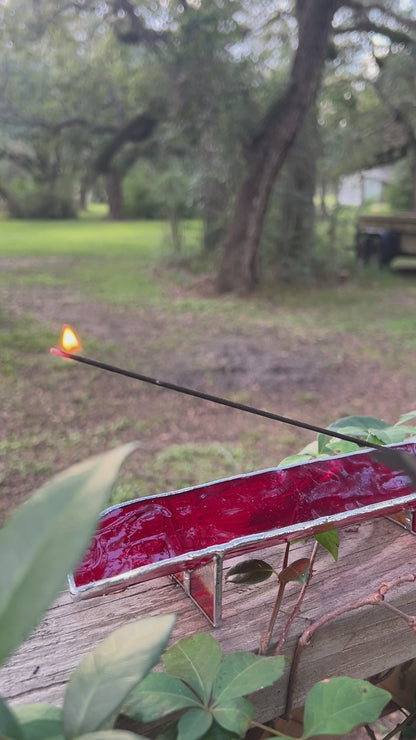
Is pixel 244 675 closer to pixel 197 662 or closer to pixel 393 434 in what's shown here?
pixel 197 662

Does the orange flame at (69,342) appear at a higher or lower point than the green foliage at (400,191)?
lower

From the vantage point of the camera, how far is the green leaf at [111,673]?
1.24 feet

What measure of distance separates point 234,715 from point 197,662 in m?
0.07

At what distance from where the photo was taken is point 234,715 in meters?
0.46

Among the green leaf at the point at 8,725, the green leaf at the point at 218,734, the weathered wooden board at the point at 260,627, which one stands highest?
the green leaf at the point at 8,725

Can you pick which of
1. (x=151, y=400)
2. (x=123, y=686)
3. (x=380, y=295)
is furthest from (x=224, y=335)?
(x=123, y=686)

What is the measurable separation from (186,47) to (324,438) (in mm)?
6974

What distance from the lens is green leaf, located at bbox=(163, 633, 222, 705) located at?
0.50 meters

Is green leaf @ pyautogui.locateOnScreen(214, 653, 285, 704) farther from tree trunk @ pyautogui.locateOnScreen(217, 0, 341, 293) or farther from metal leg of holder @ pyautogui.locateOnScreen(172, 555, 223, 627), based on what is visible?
tree trunk @ pyautogui.locateOnScreen(217, 0, 341, 293)

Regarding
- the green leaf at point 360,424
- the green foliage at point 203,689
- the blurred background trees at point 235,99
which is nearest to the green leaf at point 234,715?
the green foliage at point 203,689

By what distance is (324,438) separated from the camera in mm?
932

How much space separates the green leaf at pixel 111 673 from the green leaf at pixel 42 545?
139mm

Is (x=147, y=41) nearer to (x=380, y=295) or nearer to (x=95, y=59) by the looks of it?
(x=95, y=59)

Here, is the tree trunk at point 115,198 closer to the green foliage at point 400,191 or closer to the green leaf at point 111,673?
the green foliage at point 400,191
